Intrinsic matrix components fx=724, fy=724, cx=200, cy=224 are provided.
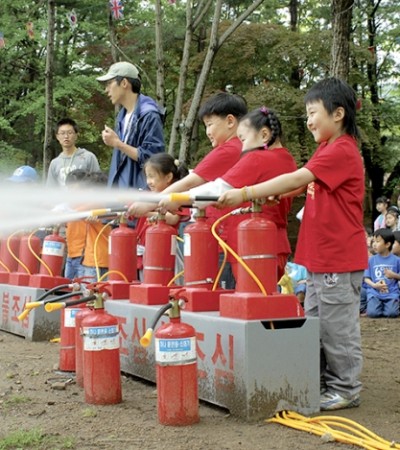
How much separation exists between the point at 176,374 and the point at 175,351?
0.11 metres

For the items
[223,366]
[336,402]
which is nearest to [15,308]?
[223,366]

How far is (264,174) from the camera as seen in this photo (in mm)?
4094

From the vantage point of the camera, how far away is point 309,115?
395cm

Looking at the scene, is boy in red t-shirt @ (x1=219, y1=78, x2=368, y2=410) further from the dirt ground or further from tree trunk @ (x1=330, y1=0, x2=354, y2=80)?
tree trunk @ (x1=330, y1=0, x2=354, y2=80)

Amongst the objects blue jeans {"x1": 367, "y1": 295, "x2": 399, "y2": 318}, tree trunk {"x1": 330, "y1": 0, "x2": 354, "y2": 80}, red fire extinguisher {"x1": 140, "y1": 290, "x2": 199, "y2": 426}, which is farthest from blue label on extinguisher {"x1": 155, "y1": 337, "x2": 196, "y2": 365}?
blue jeans {"x1": 367, "y1": 295, "x2": 399, "y2": 318}

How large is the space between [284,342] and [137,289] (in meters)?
1.33

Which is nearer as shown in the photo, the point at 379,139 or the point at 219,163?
the point at 219,163

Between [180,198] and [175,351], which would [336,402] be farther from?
[180,198]

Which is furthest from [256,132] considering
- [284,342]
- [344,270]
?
[284,342]

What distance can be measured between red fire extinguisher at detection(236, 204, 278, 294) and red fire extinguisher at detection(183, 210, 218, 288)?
0.55 metres

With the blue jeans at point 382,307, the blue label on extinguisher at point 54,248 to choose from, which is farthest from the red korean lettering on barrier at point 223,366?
the blue jeans at point 382,307

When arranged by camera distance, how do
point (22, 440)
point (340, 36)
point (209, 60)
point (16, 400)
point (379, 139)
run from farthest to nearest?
point (379, 139)
point (209, 60)
point (340, 36)
point (16, 400)
point (22, 440)

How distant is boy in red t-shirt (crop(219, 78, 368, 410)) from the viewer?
3744 millimetres

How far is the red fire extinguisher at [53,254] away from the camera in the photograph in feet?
21.3
